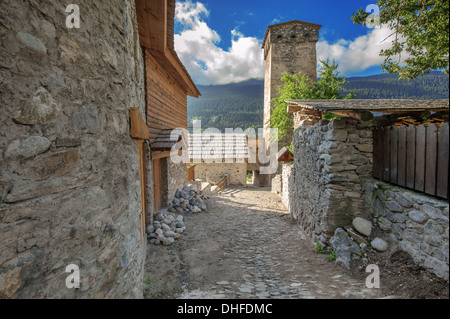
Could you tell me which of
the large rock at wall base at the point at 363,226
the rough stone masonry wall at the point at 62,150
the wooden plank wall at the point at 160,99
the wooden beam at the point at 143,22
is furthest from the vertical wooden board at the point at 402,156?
the wooden plank wall at the point at 160,99

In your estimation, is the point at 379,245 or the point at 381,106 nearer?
the point at 379,245

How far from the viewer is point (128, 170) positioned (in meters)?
2.24

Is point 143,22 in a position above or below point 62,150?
above

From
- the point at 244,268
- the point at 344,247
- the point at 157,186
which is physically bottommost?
the point at 244,268

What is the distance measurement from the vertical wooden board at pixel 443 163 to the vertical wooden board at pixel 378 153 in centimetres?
127

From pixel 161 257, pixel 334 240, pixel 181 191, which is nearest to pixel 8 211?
pixel 161 257

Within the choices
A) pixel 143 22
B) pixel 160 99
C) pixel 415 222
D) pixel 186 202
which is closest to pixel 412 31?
pixel 415 222

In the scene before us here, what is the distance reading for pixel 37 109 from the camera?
1.33 meters

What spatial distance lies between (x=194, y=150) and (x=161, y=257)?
14187 millimetres

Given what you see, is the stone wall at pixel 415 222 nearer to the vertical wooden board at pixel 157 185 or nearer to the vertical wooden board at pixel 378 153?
the vertical wooden board at pixel 378 153

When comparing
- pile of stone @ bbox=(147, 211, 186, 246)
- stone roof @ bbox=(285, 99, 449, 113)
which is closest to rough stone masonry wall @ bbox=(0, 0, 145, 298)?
pile of stone @ bbox=(147, 211, 186, 246)

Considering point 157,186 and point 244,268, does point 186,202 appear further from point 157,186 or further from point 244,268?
point 244,268

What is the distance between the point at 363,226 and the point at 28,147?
4.29 m

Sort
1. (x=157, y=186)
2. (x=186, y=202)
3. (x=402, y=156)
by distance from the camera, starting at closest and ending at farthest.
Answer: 1. (x=402, y=156)
2. (x=157, y=186)
3. (x=186, y=202)
